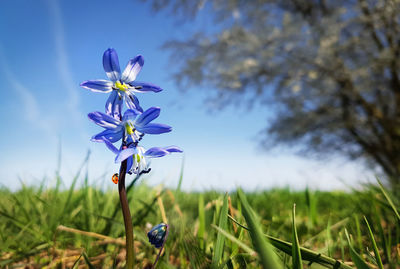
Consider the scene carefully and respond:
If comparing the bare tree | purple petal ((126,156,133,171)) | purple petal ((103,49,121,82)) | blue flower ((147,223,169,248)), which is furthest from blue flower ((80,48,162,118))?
the bare tree

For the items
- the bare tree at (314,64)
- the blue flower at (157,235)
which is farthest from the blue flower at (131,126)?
the bare tree at (314,64)

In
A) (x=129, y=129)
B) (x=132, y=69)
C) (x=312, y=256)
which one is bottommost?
(x=312, y=256)

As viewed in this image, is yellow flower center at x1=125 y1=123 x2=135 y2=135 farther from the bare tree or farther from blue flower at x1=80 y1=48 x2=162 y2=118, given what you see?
the bare tree

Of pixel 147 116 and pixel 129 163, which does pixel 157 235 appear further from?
pixel 147 116

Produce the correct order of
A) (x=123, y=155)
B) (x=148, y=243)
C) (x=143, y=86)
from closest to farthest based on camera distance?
1. (x=123, y=155)
2. (x=143, y=86)
3. (x=148, y=243)

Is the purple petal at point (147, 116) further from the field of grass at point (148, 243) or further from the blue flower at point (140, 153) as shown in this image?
the field of grass at point (148, 243)

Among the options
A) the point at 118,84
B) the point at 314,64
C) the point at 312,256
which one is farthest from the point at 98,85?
the point at 314,64

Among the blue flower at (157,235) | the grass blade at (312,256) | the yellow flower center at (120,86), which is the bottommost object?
the grass blade at (312,256)
